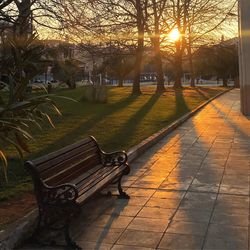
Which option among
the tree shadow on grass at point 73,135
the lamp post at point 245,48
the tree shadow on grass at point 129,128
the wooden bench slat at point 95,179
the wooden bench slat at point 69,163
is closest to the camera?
the wooden bench slat at point 69,163

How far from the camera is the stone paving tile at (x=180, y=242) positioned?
472cm

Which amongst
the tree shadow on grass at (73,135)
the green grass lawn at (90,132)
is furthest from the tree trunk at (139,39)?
the tree shadow on grass at (73,135)

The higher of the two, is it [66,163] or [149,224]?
[66,163]

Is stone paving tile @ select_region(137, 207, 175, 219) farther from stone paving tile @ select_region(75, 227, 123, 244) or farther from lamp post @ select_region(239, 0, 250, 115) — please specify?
lamp post @ select_region(239, 0, 250, 115)

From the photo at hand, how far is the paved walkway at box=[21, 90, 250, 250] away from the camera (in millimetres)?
4941

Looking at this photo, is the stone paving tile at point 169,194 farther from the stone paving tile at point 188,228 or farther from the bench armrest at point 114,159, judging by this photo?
the stone paving tile at point 188,228

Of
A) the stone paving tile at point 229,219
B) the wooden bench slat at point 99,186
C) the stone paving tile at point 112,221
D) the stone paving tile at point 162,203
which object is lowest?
the stone paving tile at point 229,219

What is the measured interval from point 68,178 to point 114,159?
1324 mm

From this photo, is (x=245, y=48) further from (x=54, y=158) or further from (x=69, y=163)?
(x=54, y=158)

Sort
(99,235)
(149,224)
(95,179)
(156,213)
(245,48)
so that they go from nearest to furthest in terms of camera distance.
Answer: (99,235)
(149,224)
(156,213)
(95,179)
(245,48)

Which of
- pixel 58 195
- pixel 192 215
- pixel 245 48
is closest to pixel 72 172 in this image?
pixel 58 195

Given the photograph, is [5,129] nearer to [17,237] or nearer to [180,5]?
[17,237]

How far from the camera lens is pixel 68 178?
18.9 feet

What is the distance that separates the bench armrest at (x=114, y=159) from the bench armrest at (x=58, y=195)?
75.5 inches
